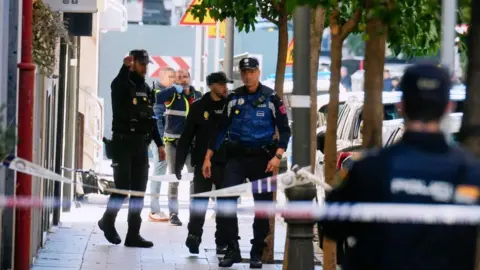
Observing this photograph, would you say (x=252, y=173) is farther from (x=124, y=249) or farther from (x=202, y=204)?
(x=124, y=249)

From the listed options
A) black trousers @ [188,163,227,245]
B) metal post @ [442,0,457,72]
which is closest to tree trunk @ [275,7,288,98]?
black trousers @ [188,163,227,245]

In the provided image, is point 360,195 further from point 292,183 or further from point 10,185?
point 10,185

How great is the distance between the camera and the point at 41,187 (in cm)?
1284

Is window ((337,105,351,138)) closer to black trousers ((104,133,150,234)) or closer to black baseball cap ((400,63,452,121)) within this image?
black trousers ((104,133,150,234))

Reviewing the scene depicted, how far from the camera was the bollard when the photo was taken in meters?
8.94

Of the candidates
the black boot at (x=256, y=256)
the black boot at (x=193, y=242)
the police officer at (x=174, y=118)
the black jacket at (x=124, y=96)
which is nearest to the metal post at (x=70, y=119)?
the police officer at (x=174, y=118)

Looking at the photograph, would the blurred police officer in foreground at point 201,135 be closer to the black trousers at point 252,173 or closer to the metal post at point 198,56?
the black trousers at point 252,173

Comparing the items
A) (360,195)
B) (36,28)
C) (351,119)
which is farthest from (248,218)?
(360,195)

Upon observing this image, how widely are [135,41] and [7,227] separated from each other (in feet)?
88.9

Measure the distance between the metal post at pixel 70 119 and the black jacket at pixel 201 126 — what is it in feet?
11.5

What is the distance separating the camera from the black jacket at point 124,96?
44.2ft

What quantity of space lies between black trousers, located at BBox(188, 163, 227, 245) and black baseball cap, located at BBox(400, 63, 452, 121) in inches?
293

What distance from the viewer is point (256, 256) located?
1233 cm

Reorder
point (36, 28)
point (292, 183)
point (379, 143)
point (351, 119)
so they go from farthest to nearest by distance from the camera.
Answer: point (351, 119) < point (36, 28) < point (379, 143) < point (292, 183)
